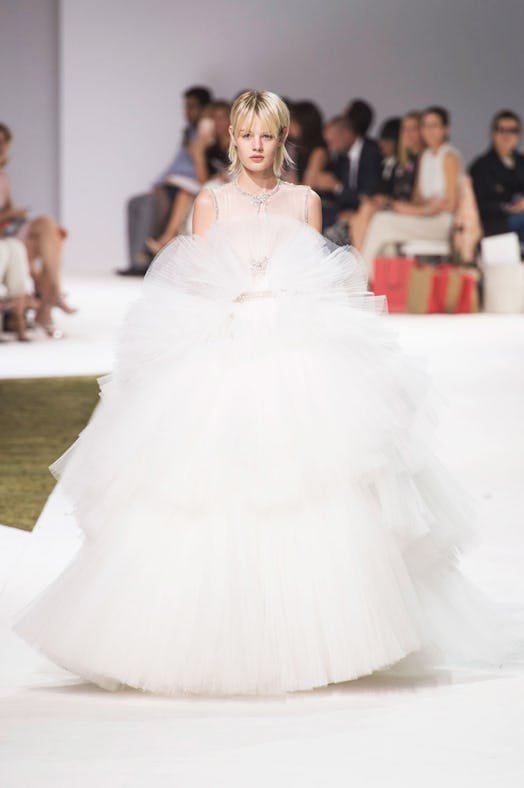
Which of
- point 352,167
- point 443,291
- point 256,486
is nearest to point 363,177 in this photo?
point 352,167

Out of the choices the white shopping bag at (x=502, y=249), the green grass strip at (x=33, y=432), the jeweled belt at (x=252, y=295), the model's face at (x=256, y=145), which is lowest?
the green grass strip at (x=33, y=432)

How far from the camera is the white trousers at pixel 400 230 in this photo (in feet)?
35.5

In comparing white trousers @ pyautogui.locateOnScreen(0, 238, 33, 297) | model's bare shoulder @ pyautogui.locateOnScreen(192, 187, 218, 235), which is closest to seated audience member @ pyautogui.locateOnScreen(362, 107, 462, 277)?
white trousers @ pyautogui.locateOnScreen(0, 238, 33, 297)

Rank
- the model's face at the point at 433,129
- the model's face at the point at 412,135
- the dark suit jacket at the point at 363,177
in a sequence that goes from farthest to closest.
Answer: the dark suit jacket at the point at 363,177 < the model's face at the point at 412,135 < the model's face at the point at 433,129

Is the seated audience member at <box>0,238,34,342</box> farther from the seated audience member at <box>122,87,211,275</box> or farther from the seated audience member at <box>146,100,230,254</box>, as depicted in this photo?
the seated audience member at <box>122,87,211,275</box>

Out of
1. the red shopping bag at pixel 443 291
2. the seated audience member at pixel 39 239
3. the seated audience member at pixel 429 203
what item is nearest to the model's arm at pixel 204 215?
the seated audience member at pixel 39 239

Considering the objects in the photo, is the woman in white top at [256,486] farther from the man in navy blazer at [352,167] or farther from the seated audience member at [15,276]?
the man in navy blazer at [352,167]

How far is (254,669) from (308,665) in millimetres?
87

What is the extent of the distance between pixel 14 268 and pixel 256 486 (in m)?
6.07

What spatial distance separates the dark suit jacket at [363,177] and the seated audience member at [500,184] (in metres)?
1.03

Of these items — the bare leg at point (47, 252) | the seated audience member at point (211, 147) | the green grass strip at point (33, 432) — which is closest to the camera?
the green grass strip at point (33, 432)

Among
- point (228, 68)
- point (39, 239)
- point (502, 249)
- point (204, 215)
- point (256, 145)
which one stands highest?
point (256, 145)

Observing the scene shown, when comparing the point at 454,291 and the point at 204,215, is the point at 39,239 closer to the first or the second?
the point at 454,291

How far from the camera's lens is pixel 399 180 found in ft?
37.3
